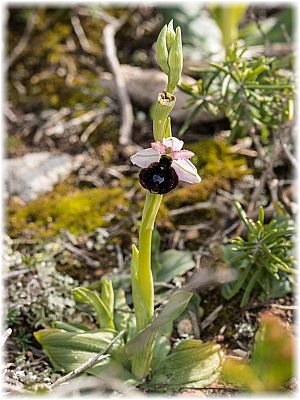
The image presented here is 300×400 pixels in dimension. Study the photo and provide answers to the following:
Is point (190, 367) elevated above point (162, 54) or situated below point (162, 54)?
below

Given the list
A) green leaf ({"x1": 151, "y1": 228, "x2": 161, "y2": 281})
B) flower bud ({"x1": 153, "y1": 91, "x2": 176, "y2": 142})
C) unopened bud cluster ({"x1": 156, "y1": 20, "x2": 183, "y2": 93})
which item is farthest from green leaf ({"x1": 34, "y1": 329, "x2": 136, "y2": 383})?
unopened bud cluster ({"x1": 156, "y1": 20, "x2": 183, "y2": 93})


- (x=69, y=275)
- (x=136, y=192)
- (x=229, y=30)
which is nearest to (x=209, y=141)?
(x=136, y=192)

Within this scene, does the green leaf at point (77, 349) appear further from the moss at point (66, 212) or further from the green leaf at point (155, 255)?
the moss at point (66, 212)

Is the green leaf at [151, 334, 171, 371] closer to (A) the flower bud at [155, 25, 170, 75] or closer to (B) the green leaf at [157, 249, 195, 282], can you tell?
(B) the green leaf at [157, 249, 195, 282]

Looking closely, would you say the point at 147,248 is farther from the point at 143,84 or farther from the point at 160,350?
the point at 143,84

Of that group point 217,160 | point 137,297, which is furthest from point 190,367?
point 217,160

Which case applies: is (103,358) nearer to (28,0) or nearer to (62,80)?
(62,80)
